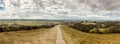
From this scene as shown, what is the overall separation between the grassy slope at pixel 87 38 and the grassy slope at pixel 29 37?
47cm

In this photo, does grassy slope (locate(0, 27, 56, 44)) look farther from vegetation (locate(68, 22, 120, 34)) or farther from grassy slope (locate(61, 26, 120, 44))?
vegetation (locate(68, 22, 120, 34))

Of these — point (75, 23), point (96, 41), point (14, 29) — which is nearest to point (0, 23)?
point (14, 29)

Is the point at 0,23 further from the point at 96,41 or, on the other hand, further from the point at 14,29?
the point at 96,41

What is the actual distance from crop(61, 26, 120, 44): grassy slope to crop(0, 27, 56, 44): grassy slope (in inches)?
18.5

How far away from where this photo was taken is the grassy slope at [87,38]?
9.59 metres

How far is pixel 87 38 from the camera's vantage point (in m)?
9.68

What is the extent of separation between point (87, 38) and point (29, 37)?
1.91 meters

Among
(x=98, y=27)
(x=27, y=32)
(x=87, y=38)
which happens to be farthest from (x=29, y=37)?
(x=98, y=27)

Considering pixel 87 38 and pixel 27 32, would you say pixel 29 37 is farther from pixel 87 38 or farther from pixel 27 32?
pixel 87 38

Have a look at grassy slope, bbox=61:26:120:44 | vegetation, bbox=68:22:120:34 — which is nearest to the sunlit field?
grassy slope, bbox=61:26:120:44

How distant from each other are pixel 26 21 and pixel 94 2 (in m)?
2.41

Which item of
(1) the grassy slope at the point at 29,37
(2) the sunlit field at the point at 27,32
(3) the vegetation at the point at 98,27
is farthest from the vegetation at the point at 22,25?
(3) the vegetation at the point at 98,27

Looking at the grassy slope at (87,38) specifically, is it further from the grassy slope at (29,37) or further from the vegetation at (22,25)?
the vegetation at (22,25)

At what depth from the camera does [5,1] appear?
9.91 m
